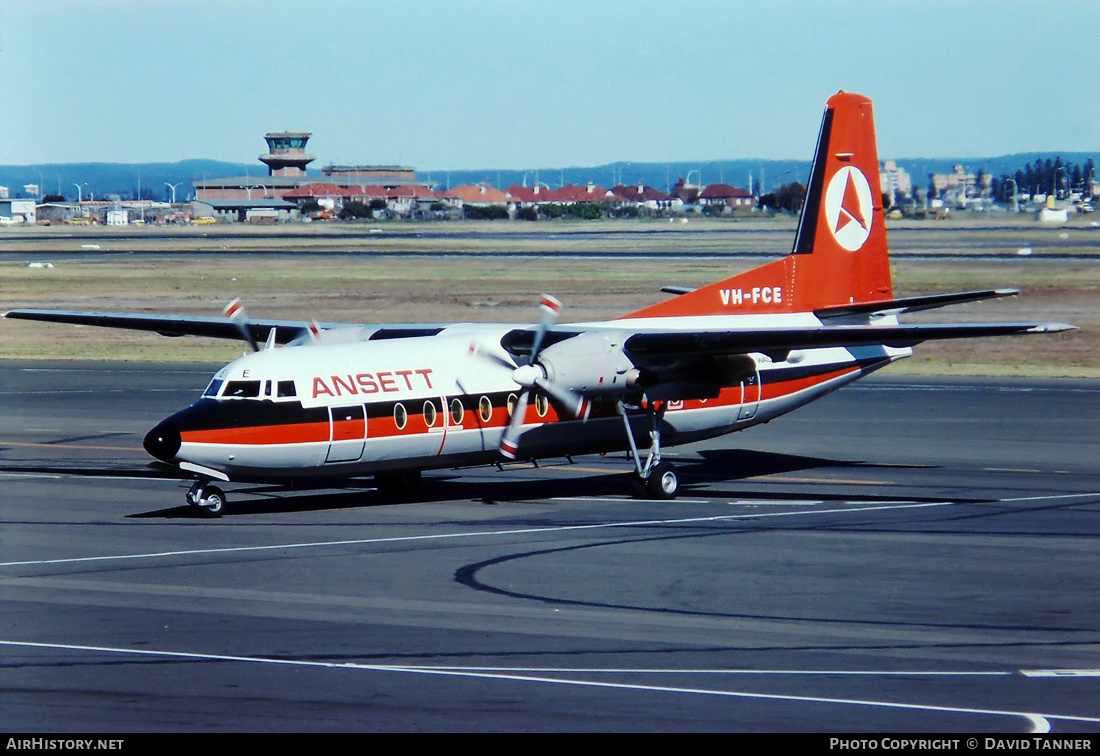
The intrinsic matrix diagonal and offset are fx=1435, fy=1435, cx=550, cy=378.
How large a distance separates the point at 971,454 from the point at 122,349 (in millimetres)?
40125

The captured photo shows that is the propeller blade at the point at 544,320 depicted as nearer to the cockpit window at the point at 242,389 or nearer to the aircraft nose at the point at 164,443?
the cockpit window at the point at 242,389

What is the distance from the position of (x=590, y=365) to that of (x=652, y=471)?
8.82 feet


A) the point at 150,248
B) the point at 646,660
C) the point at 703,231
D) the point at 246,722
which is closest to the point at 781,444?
the point at 646,660

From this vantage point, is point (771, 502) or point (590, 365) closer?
point (590, 365)

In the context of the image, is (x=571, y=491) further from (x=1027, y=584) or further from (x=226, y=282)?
(x=226, y=282)

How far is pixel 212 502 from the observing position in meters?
24.5

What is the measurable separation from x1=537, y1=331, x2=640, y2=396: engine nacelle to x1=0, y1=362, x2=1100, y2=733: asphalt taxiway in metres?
2.27

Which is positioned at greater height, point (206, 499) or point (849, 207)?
point (849, 207)

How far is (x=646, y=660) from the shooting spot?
15070 mm

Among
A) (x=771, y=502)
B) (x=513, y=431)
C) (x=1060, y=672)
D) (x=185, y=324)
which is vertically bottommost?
(x=771, y=502)

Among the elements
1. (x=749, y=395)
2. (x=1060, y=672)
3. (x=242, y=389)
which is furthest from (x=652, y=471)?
(x=1060, y=672)

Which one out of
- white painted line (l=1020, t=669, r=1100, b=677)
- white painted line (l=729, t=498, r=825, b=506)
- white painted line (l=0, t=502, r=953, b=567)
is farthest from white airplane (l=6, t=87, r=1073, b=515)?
white painted line (l=1020, t=669, r=1100, b=677)

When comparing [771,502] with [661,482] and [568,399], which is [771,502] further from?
[568,399]

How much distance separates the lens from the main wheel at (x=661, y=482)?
2692 cm
